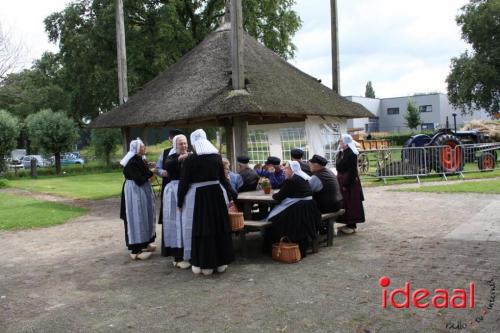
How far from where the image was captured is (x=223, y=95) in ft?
39.9

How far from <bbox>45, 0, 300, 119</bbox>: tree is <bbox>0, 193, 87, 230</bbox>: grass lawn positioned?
13179 millimetres

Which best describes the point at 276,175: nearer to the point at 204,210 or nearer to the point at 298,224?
the point at 298,224

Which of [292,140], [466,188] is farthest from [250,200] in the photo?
[466,188]

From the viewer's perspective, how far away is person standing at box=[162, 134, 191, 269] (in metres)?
6.86

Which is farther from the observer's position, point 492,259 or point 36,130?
point 36,130

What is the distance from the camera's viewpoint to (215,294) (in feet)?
18.3

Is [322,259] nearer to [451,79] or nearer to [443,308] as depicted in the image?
[443,308]

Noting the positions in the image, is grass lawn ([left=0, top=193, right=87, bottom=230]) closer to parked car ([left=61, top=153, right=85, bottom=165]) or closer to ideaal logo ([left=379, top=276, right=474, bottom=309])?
ideaal logo ([left=379, top=276, right=474, bottom=309])

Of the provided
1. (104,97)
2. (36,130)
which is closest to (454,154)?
(104,97)

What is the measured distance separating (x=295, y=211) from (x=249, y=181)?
200cm

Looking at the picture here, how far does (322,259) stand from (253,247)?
1.50 m

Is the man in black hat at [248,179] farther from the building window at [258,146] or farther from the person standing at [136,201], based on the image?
the building window at [258,146]

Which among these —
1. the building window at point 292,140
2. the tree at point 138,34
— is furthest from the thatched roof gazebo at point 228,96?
the tree at point 138,34

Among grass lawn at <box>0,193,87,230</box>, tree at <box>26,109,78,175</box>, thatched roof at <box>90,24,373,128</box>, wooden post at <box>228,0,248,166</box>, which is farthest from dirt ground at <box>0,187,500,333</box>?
tree at <box>26,109,78,175</box>
